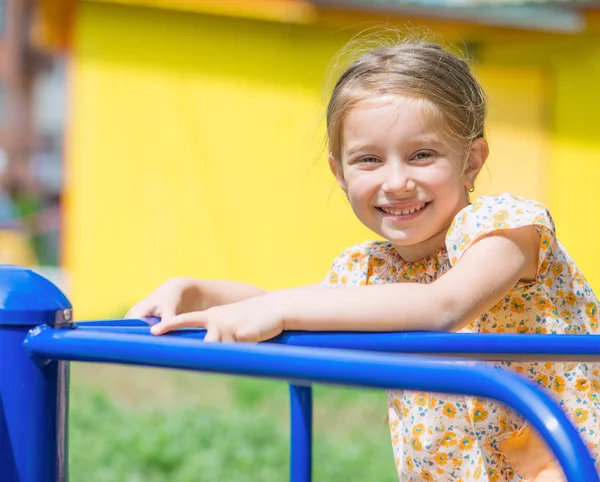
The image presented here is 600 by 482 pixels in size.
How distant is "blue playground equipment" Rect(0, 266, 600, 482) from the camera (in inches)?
32.3

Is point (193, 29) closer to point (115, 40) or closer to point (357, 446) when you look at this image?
point (115, 40)

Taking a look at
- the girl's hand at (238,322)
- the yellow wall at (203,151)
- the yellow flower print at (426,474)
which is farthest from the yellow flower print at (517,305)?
the yellow wall at (203,151)

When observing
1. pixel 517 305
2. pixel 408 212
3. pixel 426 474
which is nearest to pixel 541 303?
pixel 517 305

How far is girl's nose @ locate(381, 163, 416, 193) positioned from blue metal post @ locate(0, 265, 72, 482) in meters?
0.62

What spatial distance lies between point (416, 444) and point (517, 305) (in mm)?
291

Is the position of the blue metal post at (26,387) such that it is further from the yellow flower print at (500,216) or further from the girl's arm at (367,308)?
the yellow flower print at (500,216)

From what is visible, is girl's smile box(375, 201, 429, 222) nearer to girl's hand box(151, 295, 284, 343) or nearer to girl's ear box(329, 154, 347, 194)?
girl's ear box(329, 154, 347, 194)

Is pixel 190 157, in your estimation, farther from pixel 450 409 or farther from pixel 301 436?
pixel 301 436

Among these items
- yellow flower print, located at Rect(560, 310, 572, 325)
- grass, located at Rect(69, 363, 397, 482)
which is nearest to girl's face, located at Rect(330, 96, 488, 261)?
yellow flower print, located at Rect(560, 310, 572, 325)

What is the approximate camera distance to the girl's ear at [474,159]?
5.44ft

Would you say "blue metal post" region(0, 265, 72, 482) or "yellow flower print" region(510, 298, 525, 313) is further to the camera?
"yellow flower print" region(510, 298, 525, 313)

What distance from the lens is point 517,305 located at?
156 centimetres

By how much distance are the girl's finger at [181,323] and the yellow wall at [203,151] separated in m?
5.69

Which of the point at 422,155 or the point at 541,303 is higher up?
the point at 422,155
